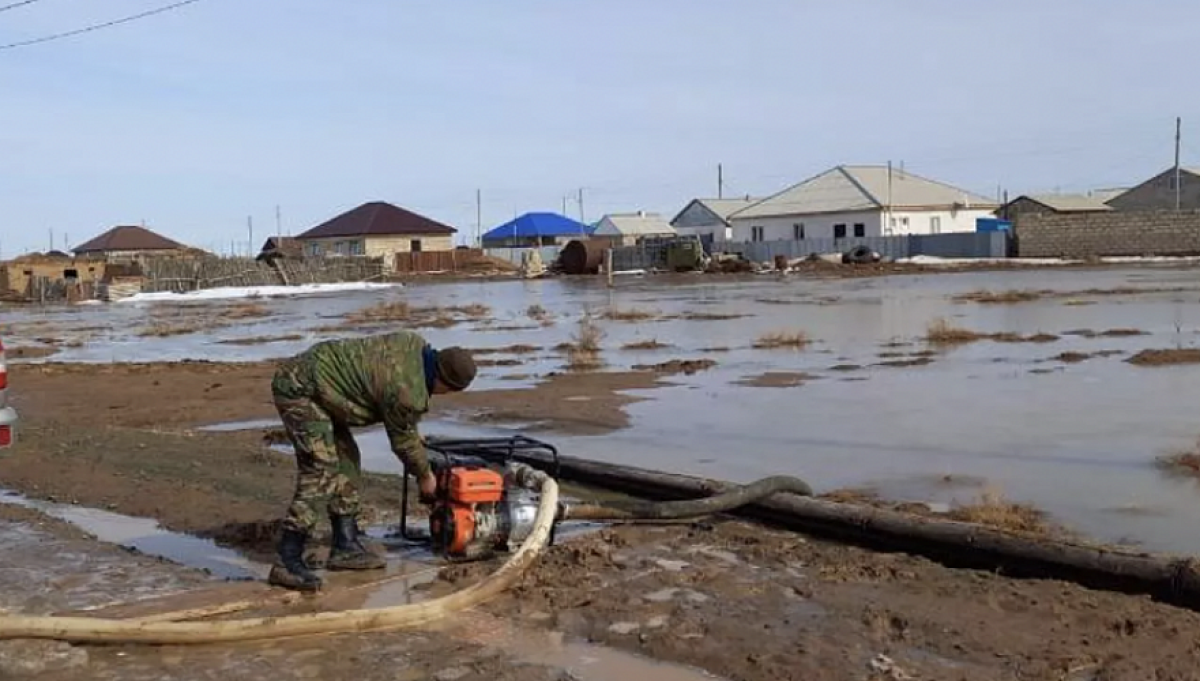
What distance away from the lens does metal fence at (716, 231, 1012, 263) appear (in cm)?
7600

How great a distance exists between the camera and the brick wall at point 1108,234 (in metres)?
74.5

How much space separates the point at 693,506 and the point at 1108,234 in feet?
240

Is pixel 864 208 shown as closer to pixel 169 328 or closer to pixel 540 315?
pixel 540 315

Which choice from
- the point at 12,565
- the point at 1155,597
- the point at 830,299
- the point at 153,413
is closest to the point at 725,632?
the point at 1155,597

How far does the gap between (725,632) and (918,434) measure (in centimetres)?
683

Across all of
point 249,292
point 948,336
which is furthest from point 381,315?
point 249,292

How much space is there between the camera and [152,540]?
8.92 m

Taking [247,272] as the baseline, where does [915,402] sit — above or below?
below

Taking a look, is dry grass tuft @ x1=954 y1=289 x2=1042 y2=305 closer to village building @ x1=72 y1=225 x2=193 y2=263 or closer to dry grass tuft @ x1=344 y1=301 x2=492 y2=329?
dry grass tuft @ x1=344 y1=301 x2=492 y2=329

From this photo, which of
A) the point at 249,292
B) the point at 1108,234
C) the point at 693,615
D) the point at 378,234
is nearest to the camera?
the point at 693,615

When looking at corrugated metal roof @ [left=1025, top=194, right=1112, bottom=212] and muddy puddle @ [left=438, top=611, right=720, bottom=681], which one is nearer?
muddy puddle @ [left=438, top=611, right=720, bottom=681]

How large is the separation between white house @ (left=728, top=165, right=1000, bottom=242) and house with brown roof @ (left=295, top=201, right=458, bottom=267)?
80.3 ft

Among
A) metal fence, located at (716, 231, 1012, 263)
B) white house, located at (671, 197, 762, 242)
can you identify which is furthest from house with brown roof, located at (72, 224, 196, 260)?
metal fence, located at (716, 231, 1012, 263)

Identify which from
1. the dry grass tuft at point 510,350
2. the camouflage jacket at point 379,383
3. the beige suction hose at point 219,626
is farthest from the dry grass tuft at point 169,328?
the beige suction hose at point 219,626
